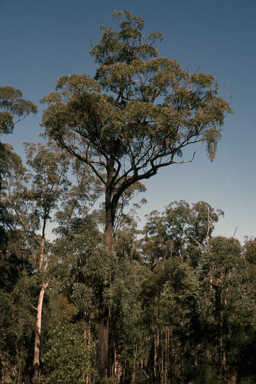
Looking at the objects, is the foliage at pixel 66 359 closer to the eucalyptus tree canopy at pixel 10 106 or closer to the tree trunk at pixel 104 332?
the tree trunk at pixel 104 332

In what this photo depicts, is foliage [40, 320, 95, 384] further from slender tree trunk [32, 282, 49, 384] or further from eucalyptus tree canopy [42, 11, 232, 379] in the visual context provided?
slender tree trunk [32, 282, 49, 384]

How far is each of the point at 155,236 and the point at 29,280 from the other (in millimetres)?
19622

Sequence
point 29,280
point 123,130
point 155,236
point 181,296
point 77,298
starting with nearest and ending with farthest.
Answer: point 77,298, point 123,130, point 181,296, point 29,280, point 155,236

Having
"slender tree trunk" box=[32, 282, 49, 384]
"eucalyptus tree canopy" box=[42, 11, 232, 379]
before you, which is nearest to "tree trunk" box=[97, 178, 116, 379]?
"eucalyptus tree canopy" box=[42, 11, 232, 379]

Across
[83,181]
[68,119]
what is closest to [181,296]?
[68,119]

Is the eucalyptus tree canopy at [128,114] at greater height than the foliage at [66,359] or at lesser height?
greater

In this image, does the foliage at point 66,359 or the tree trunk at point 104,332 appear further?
the tree trunk at point 104,332

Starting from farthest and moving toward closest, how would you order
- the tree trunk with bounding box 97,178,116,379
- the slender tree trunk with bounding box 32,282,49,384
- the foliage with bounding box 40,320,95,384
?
the slender tree trunk with bounding box 32,282,49,384, the tree trunk with bounding box 97,178,116,379, the foliage with bounding box 40,320,95,384

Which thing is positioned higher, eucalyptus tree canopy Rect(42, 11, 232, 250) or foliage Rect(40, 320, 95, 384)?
eucalyptus tree canopy Rect(42, 11, 232, 250)

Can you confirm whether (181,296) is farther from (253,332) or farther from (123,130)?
(123,130)

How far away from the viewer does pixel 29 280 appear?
20.8 metres

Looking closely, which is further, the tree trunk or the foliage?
the tree trunk

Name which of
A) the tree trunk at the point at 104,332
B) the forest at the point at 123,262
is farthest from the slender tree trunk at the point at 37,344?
the tree trunk at the point at 104,332

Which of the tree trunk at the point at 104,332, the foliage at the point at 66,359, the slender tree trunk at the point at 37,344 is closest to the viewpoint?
the foliage at the point at 66,359
